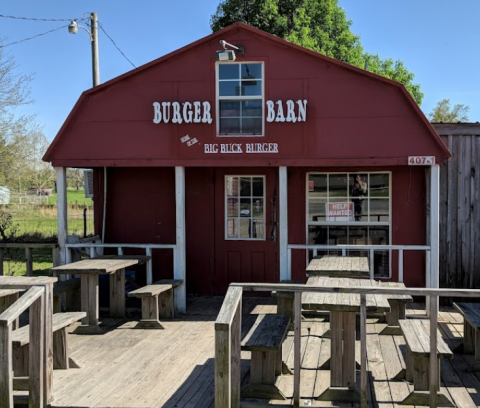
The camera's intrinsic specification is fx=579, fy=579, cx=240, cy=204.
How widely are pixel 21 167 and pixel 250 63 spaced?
9.70m

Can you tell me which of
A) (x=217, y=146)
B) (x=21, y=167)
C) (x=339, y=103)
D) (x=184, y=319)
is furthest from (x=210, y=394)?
(x=21, y=167)

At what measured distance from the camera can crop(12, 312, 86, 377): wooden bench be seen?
530cm

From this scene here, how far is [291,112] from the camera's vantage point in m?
8.72

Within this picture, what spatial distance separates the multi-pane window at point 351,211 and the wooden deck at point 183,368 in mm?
1616

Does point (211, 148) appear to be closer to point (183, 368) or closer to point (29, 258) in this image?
point (29, 258)

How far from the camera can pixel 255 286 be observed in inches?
188

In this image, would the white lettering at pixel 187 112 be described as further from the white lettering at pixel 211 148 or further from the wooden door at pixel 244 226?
the wooden door at pixel 244 226

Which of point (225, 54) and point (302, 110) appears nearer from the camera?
point (225, 54)

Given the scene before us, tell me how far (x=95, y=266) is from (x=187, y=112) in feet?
9.00

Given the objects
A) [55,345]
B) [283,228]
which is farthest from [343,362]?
[283,228]

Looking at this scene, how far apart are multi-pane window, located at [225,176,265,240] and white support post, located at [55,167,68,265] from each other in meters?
2.70

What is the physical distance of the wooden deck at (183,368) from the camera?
17.5 ft

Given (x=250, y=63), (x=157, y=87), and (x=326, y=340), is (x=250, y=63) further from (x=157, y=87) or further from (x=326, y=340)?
(x=326, y=340)

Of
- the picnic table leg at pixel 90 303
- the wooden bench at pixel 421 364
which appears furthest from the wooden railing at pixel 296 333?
the picnic table leg at pixel 90 303
